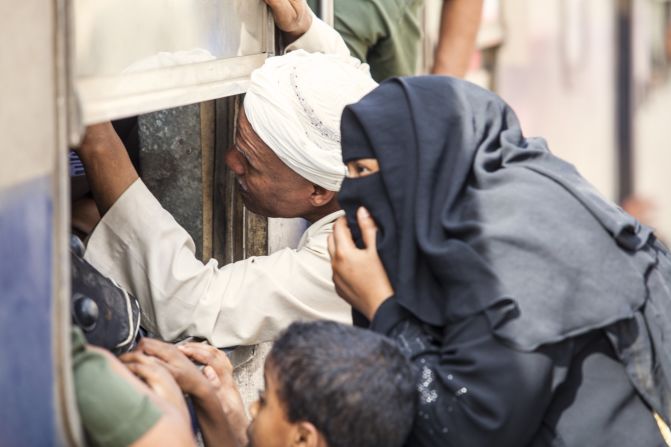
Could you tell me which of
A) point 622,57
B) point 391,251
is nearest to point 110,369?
point 391,251

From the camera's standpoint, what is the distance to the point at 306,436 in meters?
2.01

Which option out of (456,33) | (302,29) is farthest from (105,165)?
(456,33)

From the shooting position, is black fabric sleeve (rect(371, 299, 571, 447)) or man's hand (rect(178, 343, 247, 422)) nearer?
black fabric sleeve (rect(371, 299, 571, 447))

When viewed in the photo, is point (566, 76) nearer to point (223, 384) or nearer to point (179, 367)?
point (223, 384)

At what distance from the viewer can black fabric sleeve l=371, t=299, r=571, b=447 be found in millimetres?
2088

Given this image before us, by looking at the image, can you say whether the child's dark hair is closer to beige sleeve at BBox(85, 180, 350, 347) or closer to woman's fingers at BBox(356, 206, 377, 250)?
woman's fingers at BBox(356, 206, 377, 250)

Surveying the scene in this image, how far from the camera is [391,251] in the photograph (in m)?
2.32

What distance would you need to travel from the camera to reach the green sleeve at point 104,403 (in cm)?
183

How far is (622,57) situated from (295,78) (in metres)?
6.46

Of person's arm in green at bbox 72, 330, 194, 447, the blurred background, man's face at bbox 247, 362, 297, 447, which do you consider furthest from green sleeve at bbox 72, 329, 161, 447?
the blurred background

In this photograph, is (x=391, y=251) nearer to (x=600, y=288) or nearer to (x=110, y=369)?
(x=600, y=288)

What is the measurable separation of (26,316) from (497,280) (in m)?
0.91

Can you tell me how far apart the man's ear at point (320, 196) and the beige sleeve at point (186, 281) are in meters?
0.20

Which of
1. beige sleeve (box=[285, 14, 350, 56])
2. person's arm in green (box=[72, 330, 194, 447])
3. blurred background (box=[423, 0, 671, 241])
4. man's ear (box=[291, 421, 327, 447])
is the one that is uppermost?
beige sleeve (box=[285, 14, 350, 56])
